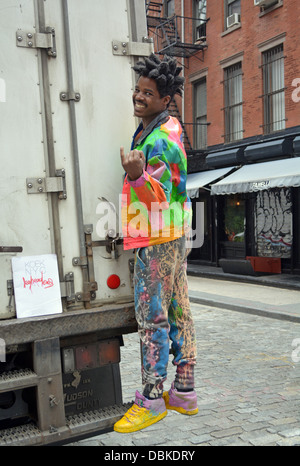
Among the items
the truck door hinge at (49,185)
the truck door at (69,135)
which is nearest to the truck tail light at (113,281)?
the truck door at (69,135)

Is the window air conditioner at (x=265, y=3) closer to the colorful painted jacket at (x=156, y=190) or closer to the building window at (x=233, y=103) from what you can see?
the building window at (x=233, y=103)

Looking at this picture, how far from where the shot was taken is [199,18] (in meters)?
19.7

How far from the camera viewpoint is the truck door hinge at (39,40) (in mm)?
3131

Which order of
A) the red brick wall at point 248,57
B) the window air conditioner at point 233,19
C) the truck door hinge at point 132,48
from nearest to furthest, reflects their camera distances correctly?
1. the truck door hinge at point 132,48
2. the red brick wall at point 248,57
3. the window air conditioner at point 233,19

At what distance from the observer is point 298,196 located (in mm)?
15203

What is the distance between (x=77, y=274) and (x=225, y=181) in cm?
1291

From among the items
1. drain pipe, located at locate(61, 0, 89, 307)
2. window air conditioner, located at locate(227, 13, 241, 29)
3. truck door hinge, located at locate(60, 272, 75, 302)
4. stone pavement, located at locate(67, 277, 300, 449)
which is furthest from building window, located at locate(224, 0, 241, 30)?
truck door hinge, located at locate(60, 272, 75, 302)

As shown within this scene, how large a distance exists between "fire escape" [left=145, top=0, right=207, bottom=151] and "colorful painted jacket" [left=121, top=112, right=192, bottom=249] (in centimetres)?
1629

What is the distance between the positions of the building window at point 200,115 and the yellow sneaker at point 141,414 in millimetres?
16814

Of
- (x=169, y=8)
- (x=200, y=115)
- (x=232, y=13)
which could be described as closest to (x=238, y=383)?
(x=200, y=115)

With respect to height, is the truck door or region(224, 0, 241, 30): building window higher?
region(224, 0, 241, 30): building window

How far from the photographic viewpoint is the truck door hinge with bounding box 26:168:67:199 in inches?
Answer: 124

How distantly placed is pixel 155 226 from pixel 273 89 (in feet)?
46.0

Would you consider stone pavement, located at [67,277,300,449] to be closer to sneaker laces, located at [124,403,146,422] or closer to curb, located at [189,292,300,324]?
curb, located at [189,292,300,324]
